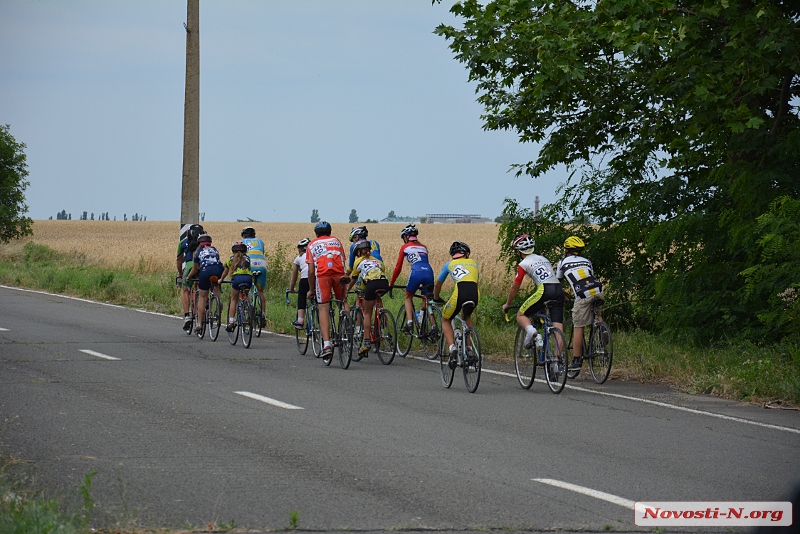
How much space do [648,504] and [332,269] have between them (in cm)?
875

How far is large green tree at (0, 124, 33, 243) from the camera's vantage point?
53.3 meters

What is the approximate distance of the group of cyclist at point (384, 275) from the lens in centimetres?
1275

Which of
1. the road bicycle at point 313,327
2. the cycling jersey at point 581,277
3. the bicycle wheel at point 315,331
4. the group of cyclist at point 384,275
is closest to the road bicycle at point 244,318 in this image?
the group of cyclist at point 384,275

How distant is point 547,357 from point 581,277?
4.85ft

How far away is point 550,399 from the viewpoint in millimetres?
11875

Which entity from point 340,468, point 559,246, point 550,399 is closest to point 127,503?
point 340,468

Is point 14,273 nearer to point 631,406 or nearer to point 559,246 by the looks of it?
point 559,246

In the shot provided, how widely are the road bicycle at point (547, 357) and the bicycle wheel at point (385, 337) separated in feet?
9.11

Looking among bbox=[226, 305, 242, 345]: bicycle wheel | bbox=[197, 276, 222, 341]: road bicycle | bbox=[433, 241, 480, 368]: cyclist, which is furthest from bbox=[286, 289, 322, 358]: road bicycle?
bbox=[433, 241, 480, 368]: cyclist

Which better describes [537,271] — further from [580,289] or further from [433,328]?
[433,328]

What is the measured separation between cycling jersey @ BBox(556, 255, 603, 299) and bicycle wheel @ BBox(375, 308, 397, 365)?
2869 millimetres
